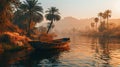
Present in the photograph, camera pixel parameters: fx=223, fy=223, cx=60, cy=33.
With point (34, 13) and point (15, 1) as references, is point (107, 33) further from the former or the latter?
point (15, 1)

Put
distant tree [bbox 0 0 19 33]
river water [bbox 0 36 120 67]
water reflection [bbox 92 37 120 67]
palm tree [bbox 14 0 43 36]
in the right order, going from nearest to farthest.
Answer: river water [bbox 0 36 120 67], water reflection [bbox 92 37 120 67], distant tree [bbox 0 0 19 33], palm tree [bbox 14 0 43 36]

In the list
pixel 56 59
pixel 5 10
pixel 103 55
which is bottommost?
pixel 103 55

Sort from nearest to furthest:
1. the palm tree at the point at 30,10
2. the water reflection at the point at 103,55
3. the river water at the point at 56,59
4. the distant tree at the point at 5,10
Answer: the river water at the point at 56,59
the water reflection at the point at 103,55
the distant tree at the point at 5,10
the palm tree at the point at 30,10

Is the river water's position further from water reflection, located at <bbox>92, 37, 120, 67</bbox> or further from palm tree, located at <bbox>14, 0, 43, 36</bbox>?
palm tree, located at <bbox>14, 0, 43, 36</bbox>

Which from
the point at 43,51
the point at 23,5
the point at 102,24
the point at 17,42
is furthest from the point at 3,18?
the point at 102,24

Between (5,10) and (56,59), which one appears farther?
(5,10)

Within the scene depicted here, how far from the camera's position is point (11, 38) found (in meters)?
52.2

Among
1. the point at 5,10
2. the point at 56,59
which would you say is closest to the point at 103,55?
the point at 56,59

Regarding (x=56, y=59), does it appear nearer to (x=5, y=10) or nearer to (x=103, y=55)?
(x=103, y=55)

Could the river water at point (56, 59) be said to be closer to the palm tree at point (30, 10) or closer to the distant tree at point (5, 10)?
the distant tree at point (5, 10)

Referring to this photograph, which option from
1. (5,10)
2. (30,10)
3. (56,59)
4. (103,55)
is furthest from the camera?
(30,10)

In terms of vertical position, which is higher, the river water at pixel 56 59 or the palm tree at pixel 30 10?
the palm tree at pixel 30 10

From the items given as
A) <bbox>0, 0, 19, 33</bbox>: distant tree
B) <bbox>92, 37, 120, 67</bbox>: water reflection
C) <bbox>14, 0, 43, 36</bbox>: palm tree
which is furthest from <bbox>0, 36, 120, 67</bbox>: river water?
<bbox>14, 0, 43, 36</bbox>: palm tree

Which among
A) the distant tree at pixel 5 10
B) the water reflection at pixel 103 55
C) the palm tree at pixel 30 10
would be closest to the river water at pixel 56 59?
the water reflection at pixel 103 55
